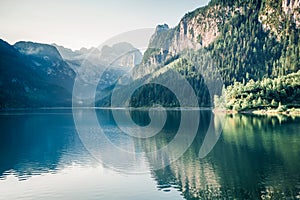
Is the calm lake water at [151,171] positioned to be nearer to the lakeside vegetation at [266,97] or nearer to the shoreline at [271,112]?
the shoreline at [271,112]

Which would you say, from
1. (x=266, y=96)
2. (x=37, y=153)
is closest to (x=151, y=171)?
(x=37, y=153)

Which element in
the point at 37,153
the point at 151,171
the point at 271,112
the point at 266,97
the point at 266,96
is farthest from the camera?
the point at 266,96

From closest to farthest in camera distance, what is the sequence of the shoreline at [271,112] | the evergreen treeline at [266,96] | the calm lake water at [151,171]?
the calm lake water at [151,171], the shoreline at [271,112], the evergreen treeline at [266,96]

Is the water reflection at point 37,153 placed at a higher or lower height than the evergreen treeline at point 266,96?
lower

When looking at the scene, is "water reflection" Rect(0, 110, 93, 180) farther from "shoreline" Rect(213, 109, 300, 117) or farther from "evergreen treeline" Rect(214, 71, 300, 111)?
"evergreen treeline" Rect(214, 71, 300, 111)

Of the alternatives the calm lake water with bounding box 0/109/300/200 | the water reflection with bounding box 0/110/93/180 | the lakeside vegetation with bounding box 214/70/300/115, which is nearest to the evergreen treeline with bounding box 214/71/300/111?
the lakeside vegetation with bounding box 214/70/300/115

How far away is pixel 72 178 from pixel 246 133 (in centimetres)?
5981

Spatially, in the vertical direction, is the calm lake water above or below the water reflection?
below

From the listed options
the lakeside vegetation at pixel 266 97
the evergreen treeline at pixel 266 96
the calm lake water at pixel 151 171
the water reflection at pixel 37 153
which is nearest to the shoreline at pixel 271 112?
the lakeside vegetation at pixel 266 97

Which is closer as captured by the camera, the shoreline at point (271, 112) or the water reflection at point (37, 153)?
the water reflection at point (37, 153)

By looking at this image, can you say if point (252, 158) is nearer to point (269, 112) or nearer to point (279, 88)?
point (269, 112)

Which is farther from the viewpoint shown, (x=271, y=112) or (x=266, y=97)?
(x=266, y=97)

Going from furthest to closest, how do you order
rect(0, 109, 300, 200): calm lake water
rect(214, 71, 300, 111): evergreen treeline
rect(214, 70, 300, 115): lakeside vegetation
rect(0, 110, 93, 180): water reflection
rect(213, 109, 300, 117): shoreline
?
rect(214, 71, 300, 111): evergreen treeline → rect(214, 70, 300, 115): lakeside vegetation → rect(213, 109, 300, 117): shoreline → rect(0, 110, 93, 180): water reflection → rect(0, 109, 300, 200): calm lake water

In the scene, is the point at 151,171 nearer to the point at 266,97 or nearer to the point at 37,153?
the point at 37,153
